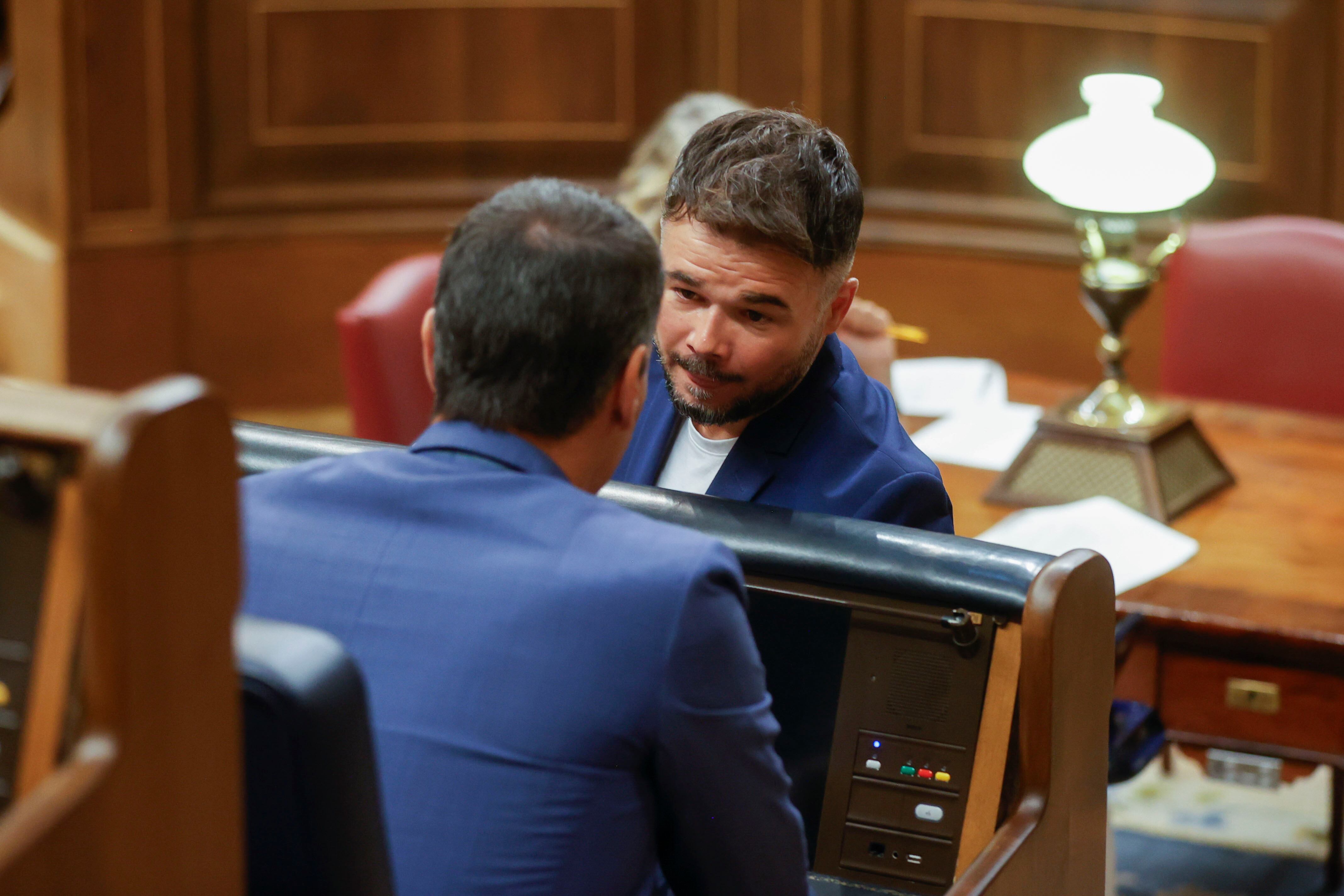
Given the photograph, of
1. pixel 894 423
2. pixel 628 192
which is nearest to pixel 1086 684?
pixel 894 423

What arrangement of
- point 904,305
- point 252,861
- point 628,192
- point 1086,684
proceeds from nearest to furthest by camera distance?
1. point 252,861
2. point 1086,684
3. point 628,192
4. point 904,305

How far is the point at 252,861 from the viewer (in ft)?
3.12

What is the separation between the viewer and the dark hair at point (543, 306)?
108 cm

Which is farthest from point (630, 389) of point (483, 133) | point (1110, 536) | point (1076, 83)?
point (483, 133)

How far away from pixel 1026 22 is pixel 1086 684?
10.6 feet

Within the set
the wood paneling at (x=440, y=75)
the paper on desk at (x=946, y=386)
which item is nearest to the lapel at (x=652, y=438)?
the paper on desk at (x=946, y=386)

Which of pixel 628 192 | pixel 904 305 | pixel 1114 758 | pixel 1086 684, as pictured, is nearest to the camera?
pixel 1086 684

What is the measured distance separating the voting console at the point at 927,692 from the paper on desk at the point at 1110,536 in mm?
803

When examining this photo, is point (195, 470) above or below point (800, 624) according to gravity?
above

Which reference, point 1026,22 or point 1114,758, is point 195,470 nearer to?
point 1114,758

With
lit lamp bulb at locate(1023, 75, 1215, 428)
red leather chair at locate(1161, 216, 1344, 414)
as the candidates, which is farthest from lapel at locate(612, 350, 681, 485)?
red leather chair at locate(1161, 216, 1344, 414)

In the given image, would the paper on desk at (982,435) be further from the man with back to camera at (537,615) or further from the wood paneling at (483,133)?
the wood paneling at (483,133)

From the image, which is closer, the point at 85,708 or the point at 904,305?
the point at 85,708

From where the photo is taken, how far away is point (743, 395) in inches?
63.0
